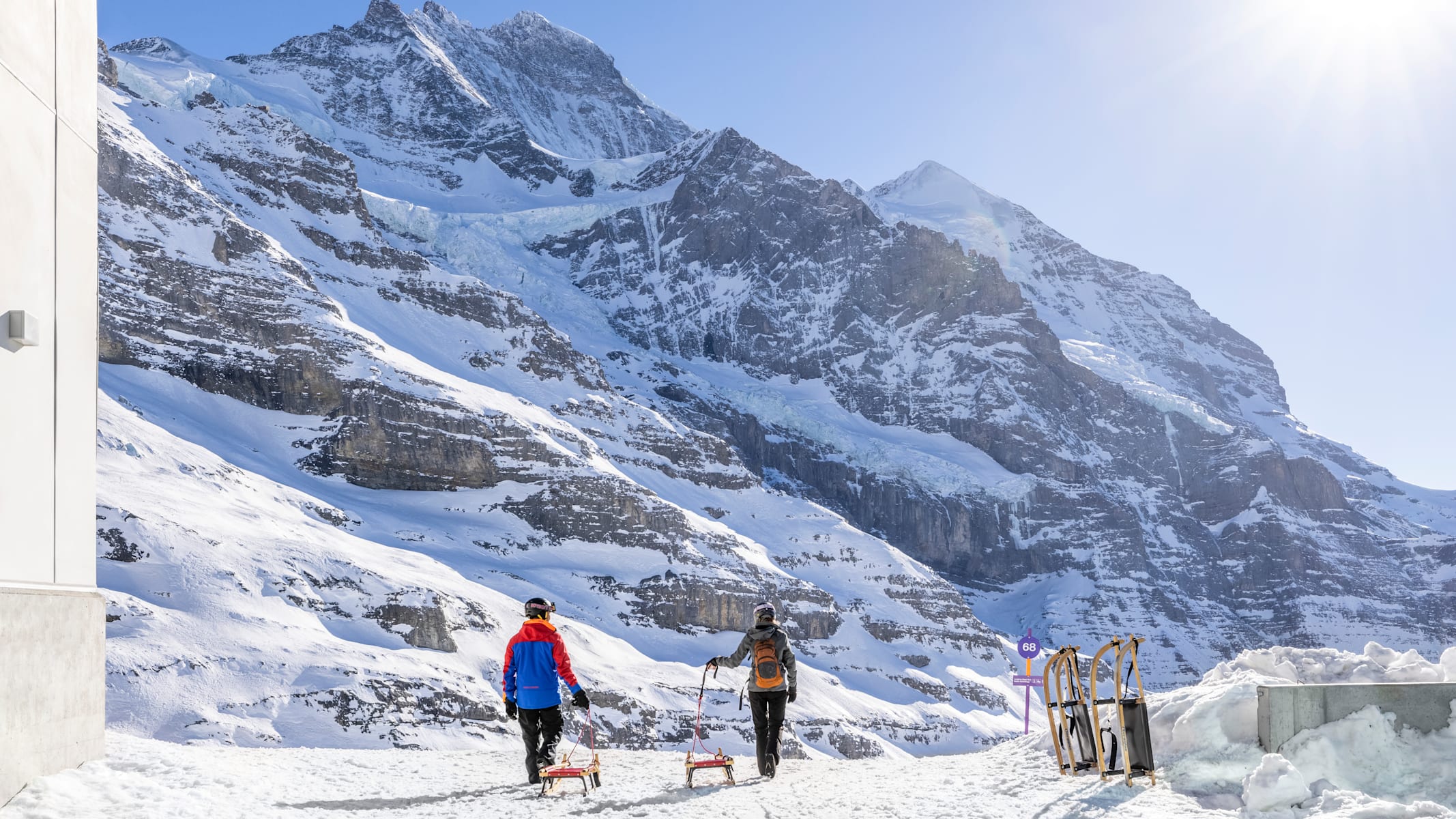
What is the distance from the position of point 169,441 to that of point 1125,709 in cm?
9063

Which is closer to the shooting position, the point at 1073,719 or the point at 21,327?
the point at 21,327

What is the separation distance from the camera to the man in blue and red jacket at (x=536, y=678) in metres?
12.6

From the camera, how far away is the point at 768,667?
45.6 feet

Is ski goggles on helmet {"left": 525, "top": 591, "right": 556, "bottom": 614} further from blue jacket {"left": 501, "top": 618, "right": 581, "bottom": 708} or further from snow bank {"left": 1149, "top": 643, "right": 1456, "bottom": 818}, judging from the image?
snow bank {"left": 1149, "top": 643, "right": 1456, "bottom": 818}

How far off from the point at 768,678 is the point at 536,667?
9.24 feet

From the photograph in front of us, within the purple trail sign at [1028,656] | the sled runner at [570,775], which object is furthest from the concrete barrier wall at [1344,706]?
the purple trail sign at [1028,656]

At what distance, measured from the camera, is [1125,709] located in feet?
38.3

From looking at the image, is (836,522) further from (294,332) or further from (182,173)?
(182,173)

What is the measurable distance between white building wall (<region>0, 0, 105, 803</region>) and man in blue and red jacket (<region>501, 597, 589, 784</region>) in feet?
12.8

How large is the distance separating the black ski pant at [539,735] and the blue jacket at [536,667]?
11 cm

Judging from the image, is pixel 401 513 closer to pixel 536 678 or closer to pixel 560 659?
pixel 536 678

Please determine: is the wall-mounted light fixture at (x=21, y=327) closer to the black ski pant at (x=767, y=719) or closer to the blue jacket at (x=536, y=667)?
the blue jacket at (x=536, y=667)

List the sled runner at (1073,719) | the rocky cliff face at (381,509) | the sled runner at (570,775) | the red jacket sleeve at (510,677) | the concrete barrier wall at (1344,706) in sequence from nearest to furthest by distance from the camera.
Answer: the concrete barrier wall at (1344,706) → the sled runner at (1073,719) → the sled runner at (570,775) → the red jacket sleeve at (510,677) → the rocky cliff face at (381,509)

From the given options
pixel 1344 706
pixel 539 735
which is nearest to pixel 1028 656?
pixel 1344 706
